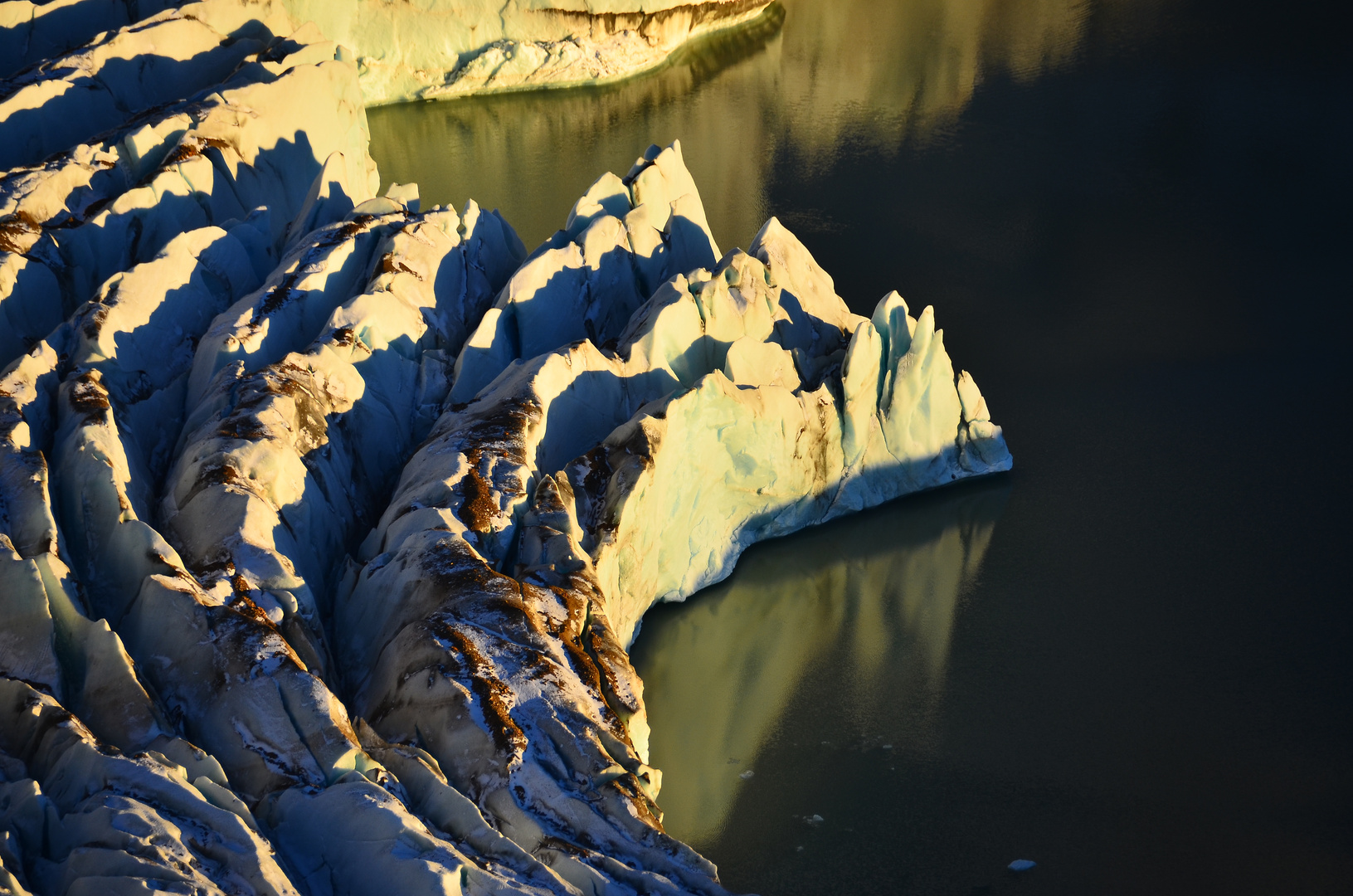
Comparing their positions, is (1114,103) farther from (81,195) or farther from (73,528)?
(73,528)

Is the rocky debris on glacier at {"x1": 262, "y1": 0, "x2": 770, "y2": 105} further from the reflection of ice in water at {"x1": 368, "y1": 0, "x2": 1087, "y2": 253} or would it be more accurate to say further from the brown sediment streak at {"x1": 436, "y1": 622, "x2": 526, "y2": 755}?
the brown sediment streak at {"x1": 436, "y1": 622, "x2": 526, "y2": 755}

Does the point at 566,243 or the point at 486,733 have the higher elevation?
the point at 566,243

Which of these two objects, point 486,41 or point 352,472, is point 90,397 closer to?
point 352,472

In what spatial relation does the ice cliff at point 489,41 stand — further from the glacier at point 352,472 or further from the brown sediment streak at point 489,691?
the brown sediment streak at point 489,691

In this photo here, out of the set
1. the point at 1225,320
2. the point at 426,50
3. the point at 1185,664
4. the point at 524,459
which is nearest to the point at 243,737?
the point at 524,459

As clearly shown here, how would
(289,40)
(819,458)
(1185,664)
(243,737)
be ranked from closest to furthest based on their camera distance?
(243,737) < (1185,664) < (819,458) < (289,40)

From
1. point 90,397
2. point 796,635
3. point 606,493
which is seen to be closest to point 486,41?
point 90,397

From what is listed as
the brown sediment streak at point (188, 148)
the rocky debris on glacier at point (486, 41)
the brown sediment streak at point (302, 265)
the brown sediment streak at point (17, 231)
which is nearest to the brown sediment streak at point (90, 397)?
the brown sediment streak at point (302, 265)
